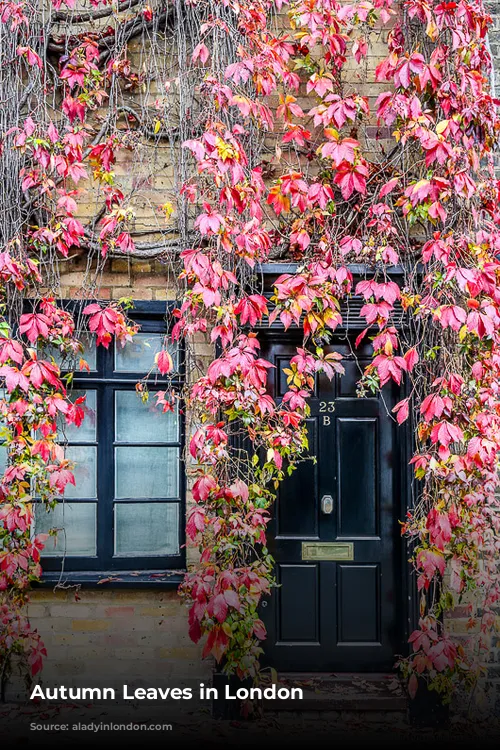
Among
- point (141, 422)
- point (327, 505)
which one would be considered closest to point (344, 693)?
point (327, 505)

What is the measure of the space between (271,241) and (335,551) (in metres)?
2.09

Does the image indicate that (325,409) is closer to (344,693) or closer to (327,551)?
(327,551)

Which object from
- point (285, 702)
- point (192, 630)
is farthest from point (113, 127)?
point (285, 702)

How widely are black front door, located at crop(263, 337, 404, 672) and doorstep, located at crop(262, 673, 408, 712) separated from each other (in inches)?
2.5

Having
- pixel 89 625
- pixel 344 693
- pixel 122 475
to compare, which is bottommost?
pixel 344 693

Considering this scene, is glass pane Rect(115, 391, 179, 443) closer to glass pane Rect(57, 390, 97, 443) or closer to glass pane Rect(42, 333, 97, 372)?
glass pane Rect(57, 390, 97, 443)

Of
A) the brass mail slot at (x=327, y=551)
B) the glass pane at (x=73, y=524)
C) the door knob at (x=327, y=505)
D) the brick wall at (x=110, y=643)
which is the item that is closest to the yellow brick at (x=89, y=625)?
the brick wall at (x=110, y=643)

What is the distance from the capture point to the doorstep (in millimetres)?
4008

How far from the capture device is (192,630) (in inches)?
136

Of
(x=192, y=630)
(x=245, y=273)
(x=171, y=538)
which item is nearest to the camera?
(x=192, y=630)

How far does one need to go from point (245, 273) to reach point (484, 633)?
2650 millimetres

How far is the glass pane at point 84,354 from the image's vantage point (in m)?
4.11

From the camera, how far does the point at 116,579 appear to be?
404 cm

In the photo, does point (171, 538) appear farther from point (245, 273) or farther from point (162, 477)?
point (245, 273)
